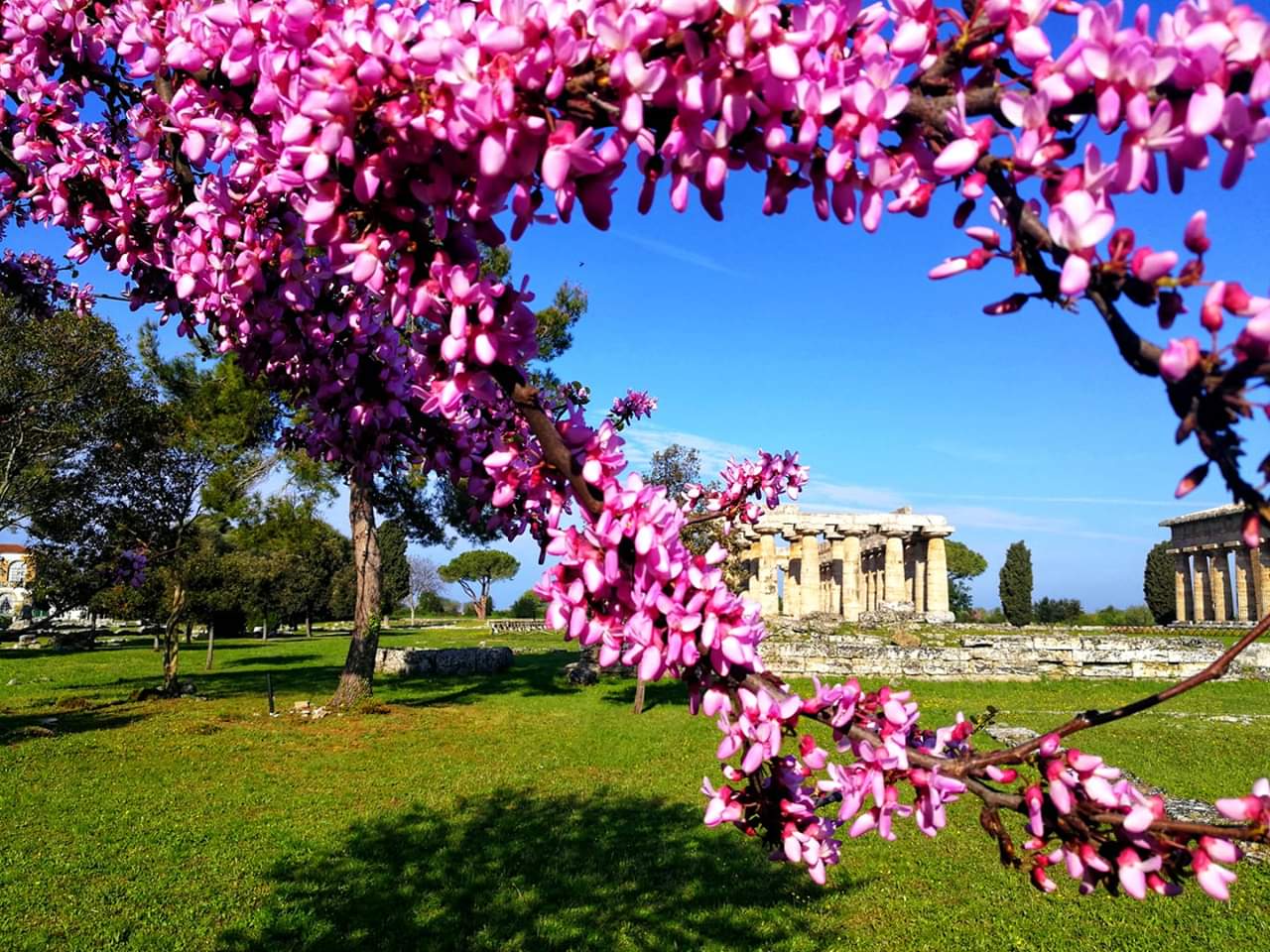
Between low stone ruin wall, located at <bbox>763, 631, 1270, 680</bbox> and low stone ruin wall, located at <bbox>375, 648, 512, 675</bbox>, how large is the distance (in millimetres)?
10870

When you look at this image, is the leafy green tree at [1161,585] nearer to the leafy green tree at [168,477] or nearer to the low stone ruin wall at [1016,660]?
the low stone ruin wall at [1016,660]

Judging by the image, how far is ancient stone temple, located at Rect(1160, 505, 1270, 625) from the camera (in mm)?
48500

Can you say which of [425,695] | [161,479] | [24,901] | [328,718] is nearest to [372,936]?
[24,901]

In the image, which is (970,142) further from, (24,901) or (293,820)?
(293,820)

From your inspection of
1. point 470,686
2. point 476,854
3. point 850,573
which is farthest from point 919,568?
point 476,854

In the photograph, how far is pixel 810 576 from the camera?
46.1 meters

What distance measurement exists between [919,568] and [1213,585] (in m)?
19.3

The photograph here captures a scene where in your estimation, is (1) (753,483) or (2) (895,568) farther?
(2) (895,568)

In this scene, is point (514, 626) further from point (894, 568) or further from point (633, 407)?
point (633, 407)

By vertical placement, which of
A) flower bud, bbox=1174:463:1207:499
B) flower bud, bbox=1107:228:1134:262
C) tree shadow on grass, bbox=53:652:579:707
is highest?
flower bud, bbox=1107:228:1134:262

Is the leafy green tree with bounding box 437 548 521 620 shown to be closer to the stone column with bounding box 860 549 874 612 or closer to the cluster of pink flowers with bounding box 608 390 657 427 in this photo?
the stone column with bounding box 860 549 874 612

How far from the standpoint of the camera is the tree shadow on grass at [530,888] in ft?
21.6

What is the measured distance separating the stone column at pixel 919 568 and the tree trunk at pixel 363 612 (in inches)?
1311

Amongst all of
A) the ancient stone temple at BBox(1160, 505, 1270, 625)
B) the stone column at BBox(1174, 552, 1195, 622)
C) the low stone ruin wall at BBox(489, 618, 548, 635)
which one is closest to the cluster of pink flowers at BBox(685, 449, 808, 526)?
the ancient stone temple at BBox(1160, 505, 1270, 625)
